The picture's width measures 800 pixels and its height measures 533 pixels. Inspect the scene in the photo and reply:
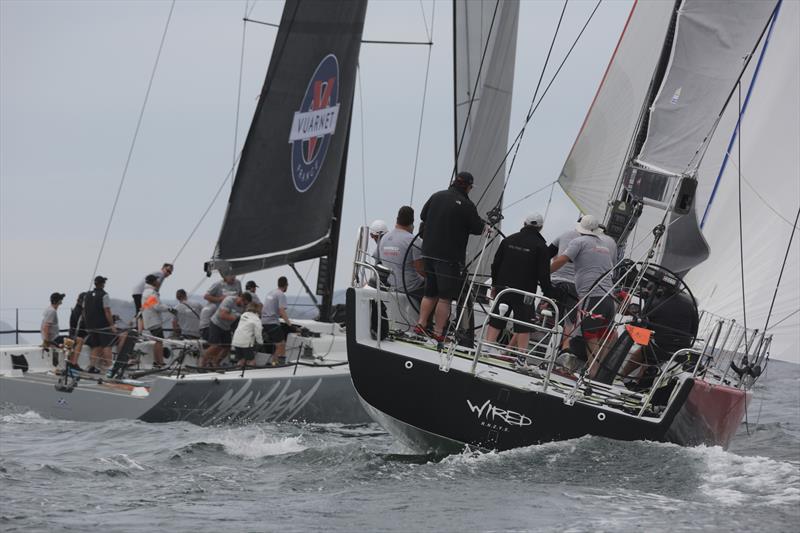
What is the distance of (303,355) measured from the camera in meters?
14.4

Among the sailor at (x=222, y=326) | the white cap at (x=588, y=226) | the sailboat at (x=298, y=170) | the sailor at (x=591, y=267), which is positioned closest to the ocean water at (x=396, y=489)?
the sailor at (x=591, y=267)

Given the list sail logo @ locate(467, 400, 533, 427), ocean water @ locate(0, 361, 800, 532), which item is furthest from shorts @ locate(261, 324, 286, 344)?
sail logo @ locate(467, 400, 533, 427)

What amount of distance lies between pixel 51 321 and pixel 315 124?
4.24 meters

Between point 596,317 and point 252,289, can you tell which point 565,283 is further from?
point 252,289

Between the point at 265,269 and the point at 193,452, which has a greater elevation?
the point at 265,269

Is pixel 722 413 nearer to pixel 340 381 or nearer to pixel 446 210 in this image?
pixel 446 210

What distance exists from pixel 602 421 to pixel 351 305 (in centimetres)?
200

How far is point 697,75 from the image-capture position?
35.4 feet

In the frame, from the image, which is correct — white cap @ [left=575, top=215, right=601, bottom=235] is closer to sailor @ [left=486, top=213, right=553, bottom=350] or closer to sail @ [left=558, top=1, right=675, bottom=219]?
sailor @ [left=486, top=213, right=553, bottom=350]

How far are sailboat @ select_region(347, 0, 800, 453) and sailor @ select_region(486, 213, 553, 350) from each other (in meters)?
0.20

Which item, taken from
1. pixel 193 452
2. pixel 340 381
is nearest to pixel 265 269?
pixel 340 381

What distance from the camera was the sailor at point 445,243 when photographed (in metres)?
9.15

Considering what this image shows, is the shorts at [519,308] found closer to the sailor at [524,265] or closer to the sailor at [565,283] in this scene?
the sailor at [524,265]

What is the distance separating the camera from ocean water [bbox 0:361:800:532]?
659 centimetres
